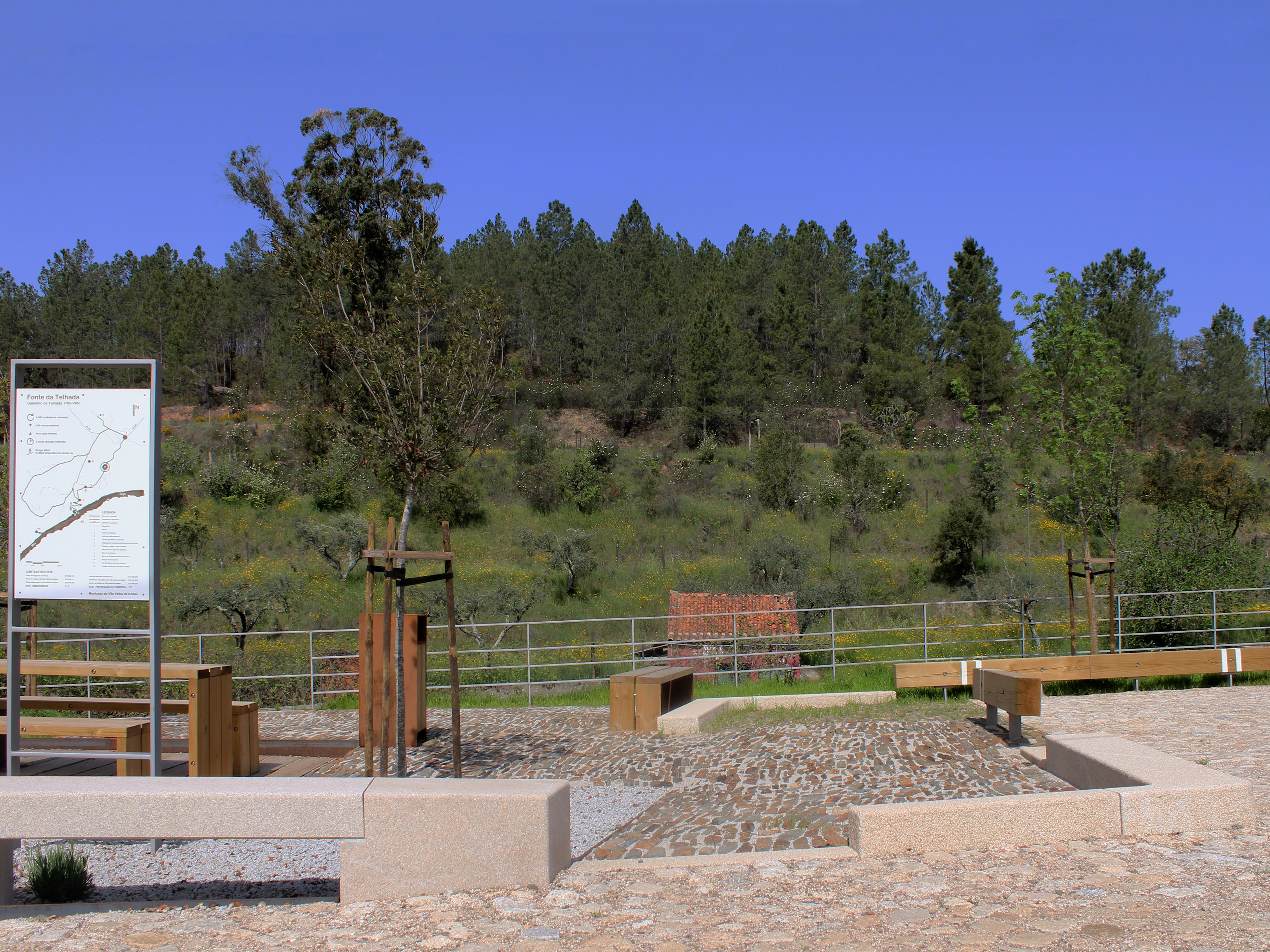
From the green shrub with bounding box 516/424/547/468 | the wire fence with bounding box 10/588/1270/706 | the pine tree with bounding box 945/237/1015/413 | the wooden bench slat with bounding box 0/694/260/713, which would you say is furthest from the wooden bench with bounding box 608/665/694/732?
the pine tree with bounding box 945/237/1015/413

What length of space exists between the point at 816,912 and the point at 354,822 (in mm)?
2142

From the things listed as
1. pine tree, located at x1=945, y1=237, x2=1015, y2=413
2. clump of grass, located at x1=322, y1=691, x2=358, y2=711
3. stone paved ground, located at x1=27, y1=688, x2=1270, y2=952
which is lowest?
clump of grass, located at x1=322, y1=691, x2=358, y2=711

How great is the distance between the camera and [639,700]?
9797 millimetres

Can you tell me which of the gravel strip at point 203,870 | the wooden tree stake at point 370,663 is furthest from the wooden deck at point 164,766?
the gravel strip at point 203,870

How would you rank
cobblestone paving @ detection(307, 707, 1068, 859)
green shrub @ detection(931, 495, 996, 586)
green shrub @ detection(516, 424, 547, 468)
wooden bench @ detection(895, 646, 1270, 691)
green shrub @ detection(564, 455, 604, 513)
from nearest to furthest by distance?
cobblestone paving @ detection(307, 707, 1068, 859) < wooden bench @ detection(895, 646, 1270, 691) < green shrub @ detection(931, 495, 996, 586) < green shrub @ detection(564, 455, 604, 513) < green shrub @ detection(516, 424, 547, 468)

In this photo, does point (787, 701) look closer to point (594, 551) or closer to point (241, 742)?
point (241, 742)

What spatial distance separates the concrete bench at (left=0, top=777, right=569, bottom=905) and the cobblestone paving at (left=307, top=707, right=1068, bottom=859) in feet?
3.39

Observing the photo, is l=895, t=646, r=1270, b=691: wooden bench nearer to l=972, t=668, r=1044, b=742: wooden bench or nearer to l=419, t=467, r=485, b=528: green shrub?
l=972, t=668, r=1044, b=742: wooden bench

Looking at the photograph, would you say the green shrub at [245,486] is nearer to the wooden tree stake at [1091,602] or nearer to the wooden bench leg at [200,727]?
the wooden bench leg at [200,727]

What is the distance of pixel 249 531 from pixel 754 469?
19.2 metres

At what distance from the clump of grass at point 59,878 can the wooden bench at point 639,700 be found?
5.58 meters

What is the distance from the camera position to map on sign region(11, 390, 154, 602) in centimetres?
591

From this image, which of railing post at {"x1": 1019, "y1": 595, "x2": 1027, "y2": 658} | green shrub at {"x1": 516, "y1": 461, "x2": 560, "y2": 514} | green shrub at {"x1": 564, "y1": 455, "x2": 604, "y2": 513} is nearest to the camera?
railing post at {"x1": 1019, "y1": 595, "x2": 1027, "y2": 658}

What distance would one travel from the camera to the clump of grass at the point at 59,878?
186 inches
